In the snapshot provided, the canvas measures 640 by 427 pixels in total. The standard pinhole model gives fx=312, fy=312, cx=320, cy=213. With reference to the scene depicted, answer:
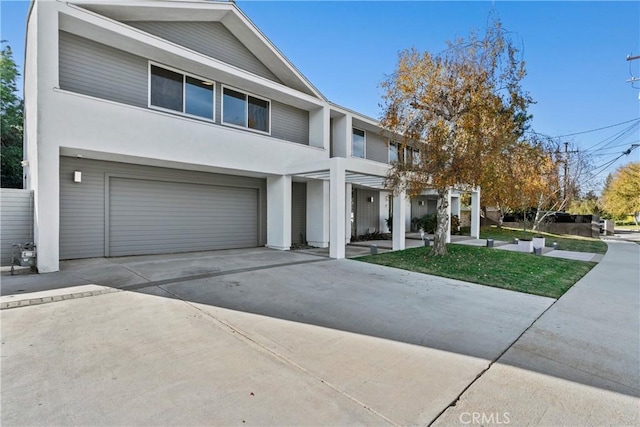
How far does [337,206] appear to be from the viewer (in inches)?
370

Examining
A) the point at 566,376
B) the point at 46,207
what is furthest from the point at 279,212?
the point at 566,376

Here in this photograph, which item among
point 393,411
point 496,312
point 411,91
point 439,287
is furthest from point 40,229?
point 411,91

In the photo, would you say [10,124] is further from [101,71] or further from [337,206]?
[337,206]

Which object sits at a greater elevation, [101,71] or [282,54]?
[282,54]

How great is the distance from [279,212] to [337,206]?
9.82 ft

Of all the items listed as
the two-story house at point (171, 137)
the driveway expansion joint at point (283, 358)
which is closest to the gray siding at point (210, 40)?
the two-story house at point (171, 137)

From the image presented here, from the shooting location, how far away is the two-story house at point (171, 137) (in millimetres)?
7262

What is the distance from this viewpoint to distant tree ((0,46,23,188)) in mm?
16164

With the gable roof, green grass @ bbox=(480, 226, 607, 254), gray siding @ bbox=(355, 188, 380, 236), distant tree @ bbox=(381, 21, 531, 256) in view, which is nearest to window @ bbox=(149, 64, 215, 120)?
the gable roof

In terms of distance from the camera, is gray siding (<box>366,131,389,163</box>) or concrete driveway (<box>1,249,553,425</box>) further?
gray siding (<box>366,131,389,163</box>)

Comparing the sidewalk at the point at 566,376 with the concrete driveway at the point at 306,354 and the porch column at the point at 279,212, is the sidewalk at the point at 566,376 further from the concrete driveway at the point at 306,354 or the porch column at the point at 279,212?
the porch column at the point at 279,212

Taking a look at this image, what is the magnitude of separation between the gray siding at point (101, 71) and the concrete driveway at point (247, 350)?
4.99 metres

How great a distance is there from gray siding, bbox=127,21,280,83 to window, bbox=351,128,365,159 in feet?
15.8

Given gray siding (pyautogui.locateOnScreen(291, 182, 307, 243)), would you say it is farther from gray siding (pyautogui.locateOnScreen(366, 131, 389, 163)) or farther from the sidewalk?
the sidewalk
